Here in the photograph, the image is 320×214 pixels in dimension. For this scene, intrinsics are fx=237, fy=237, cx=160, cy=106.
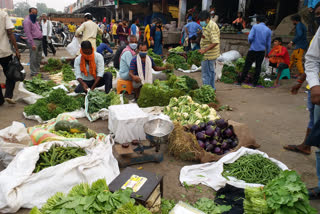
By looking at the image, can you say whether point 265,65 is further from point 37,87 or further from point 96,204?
point 96,204

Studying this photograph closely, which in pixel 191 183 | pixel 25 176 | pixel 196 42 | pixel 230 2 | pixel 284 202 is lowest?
pixel 191 183

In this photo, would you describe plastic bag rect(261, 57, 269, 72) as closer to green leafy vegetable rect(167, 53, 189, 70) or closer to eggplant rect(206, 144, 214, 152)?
green leafy vegetable rect(167, 53, 189, 70)

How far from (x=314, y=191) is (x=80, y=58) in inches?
178

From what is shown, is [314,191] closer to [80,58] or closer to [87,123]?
[87,123]

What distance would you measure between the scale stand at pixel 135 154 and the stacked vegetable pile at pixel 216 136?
2.17 feet

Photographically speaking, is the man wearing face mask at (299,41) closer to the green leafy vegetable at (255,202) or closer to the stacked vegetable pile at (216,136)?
the stacked vegetable pile at (216,136)

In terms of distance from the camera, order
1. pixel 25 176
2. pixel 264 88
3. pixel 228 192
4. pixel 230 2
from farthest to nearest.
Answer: pixel 230 2
pixel 264 88
pixel 228 192
pixel 25 176

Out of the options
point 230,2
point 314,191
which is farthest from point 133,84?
point 230,2

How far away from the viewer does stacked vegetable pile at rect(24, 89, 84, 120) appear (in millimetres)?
4359

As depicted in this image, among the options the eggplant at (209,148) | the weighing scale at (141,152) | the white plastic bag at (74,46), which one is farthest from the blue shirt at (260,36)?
the white plastic bag at (74,46)

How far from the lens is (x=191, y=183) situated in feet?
9.39

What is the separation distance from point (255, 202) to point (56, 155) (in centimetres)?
218

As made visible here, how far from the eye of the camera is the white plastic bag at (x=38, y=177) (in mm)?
2342

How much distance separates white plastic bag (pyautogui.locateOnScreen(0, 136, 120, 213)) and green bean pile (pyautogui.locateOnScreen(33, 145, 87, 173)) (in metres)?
0.07
